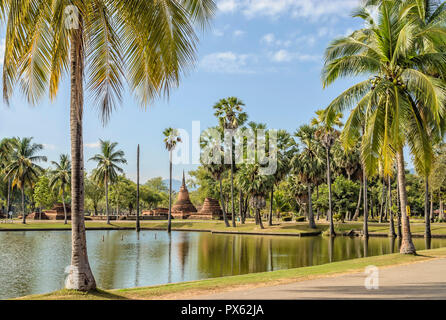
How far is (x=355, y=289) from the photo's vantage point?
31.3ft

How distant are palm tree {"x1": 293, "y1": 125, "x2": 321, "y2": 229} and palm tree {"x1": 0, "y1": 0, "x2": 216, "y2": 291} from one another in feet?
123

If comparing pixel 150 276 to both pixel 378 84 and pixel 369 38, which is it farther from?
pixel 369 38

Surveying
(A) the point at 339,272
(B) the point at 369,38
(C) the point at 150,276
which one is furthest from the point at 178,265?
Result: (B) the point at 369,38

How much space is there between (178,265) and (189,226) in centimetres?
3413

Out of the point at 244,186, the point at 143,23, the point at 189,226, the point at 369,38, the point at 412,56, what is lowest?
the point at 189,226

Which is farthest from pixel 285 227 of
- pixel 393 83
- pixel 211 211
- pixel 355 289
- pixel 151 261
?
pixel 355 289

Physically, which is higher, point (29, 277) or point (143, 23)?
point (143, 23)

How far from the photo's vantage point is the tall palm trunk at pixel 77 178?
30.7ft

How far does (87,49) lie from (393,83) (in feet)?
41.5

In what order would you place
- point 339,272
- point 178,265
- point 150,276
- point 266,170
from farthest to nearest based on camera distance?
point 266,170 → point 178,265 → point 150,276 → point 339,272

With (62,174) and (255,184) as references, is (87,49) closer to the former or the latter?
(255,184)

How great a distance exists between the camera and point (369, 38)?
746 inches

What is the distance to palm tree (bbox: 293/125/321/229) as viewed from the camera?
45.7 m

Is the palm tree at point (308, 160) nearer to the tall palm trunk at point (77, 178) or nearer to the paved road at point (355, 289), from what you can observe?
the paved road at point (355, 289)
